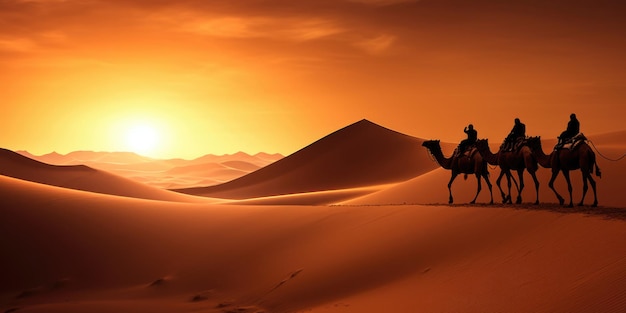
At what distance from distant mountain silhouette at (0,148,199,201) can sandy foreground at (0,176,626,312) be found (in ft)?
122

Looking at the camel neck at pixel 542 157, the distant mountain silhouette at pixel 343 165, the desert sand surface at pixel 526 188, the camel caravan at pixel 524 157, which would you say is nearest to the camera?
the camel caravan at pixel 524 157

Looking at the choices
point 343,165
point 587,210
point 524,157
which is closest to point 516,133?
point 524,157

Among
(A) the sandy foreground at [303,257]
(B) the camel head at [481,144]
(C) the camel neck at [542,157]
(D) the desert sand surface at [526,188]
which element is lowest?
(A) the sandy foreground at [303,257]

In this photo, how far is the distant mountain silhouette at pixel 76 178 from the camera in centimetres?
6475

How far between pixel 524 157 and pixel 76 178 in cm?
5664

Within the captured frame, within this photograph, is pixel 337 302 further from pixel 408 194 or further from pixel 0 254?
pixel 408 194

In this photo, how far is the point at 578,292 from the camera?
11336 millimetres

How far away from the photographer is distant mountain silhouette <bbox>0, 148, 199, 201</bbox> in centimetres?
6475

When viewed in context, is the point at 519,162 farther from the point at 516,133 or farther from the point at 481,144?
the point at 481,144

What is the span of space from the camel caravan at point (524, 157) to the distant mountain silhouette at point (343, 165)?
177ft

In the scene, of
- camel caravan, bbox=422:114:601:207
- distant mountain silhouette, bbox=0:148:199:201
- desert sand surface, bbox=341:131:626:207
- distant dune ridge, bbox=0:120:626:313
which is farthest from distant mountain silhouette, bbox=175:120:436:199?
camel caravan, bbox=422:114:601:207

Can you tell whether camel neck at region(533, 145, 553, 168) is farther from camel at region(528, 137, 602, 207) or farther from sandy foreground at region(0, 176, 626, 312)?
sandy foreground at region(0, 176, 626, 312)

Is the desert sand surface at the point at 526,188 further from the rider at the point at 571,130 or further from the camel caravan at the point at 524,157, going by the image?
the rider at the point at 571,130

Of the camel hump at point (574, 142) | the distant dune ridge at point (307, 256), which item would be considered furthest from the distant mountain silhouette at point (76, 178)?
the camel hump at point (574, 142)
